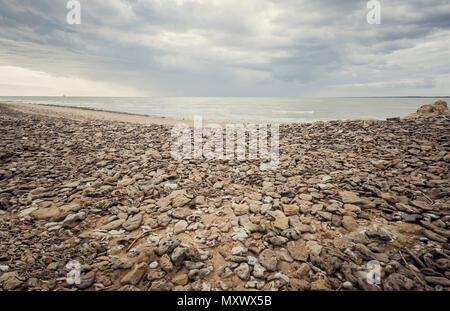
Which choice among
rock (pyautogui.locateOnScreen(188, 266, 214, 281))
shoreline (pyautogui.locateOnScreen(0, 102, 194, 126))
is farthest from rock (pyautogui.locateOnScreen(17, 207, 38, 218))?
shoreline (pyautogui.locateOnScreen(0, 102, 194, 126))

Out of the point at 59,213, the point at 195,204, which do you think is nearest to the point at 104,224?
the point at 59,213

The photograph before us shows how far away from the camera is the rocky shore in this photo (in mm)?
2854

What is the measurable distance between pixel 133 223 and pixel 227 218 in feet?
6.21

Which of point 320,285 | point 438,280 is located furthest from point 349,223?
point 320,285

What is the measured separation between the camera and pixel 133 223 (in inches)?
153

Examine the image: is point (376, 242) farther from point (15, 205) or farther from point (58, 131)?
point (58, 131)

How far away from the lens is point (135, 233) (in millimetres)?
3703

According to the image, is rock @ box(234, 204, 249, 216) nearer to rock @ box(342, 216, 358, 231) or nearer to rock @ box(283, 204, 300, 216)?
rock @ box(283, 204, 300, 216)

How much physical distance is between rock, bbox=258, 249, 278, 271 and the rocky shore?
0.05 ft

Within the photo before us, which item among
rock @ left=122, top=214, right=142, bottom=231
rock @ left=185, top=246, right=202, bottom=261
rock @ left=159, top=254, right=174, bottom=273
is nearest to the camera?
rock @ left=159, top=254, right=174, bottom=273

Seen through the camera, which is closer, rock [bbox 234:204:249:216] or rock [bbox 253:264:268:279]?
rock [bbox 253:264:268:279]

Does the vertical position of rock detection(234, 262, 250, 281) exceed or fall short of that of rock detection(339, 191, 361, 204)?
it falls short

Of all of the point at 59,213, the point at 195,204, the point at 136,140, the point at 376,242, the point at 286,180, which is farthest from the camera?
the point at 136,140
